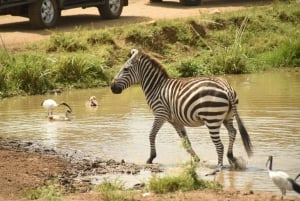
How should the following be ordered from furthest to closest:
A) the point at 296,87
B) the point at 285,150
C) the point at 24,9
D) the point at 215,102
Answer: the point at 24,9, the point at 296,87, the point at 285,150, the point at 215,102

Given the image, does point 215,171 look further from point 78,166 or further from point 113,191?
point 113,191

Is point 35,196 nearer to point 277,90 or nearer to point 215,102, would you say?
point 215,102

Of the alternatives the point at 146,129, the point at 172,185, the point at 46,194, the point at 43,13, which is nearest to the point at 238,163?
the point at 172,185

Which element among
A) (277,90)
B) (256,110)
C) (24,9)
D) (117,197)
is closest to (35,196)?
(117,197)

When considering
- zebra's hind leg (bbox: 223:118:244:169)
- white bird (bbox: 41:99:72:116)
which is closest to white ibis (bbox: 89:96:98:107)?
white bird (bbox: 41:99:72:116)

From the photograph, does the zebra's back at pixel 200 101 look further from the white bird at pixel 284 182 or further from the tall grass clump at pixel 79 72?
the tall grass clump at pixel 79 72

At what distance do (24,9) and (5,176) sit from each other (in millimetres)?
14255

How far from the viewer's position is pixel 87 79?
2205cm

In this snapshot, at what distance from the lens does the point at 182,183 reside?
1160 centimetres

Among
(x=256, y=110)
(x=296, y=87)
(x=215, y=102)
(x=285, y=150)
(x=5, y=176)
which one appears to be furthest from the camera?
(x=296, y=87)

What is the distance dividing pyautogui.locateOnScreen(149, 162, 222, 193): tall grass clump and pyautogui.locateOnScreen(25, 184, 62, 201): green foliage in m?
1.19

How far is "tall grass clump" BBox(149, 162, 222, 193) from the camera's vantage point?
11492 millimetres

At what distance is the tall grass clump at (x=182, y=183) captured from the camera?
11.5 metres

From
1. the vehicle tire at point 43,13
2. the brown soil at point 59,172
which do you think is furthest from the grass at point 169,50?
the brown soil at point 59,172
